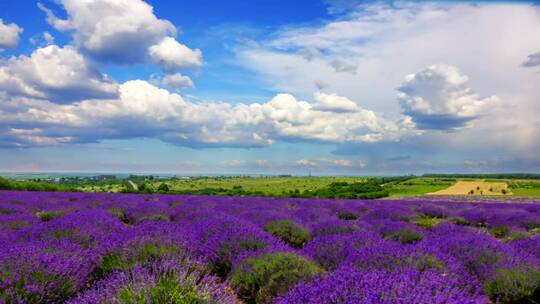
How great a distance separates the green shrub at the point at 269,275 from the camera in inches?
186

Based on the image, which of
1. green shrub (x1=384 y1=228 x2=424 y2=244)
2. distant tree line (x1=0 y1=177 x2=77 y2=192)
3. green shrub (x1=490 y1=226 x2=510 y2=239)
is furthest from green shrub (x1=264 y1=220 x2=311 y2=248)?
distant tree line (x1=0 y1=177 x2=77 y2=192)

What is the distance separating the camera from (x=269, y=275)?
191 inches

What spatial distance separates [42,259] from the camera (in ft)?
14.2

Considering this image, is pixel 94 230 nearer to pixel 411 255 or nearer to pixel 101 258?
pixel 101 258

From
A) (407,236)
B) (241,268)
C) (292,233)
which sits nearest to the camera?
(241,268)

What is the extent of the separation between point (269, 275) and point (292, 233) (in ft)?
14.2

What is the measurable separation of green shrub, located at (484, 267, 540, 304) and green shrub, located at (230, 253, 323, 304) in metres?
2.55

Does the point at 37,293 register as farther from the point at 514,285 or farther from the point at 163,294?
the point at 514,285

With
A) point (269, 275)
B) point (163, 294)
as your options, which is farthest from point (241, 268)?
point (163, 294)

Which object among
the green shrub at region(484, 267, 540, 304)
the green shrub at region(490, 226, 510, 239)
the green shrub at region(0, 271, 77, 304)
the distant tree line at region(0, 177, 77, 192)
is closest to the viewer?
the green shrub at region(0, 271, 77, 304)

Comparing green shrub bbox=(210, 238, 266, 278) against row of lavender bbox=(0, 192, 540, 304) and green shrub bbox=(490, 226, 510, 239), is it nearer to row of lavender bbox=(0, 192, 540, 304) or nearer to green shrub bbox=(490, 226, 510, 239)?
row of lavender bbox=(0, 192, 540, 304)

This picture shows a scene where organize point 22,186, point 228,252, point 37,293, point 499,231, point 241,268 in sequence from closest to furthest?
point 37,293 < point 241,268 < point 228,252 < point 499,231 < point 22,186

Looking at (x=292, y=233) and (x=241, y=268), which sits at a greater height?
(x=241, y=268)

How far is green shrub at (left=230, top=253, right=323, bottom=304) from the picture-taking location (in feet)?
15.5
